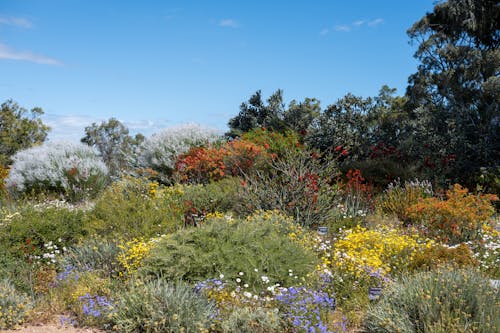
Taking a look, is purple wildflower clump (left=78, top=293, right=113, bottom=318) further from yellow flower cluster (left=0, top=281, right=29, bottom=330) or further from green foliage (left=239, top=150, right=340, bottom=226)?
green foliage (left=239, top=150, right=340, bottom=226)

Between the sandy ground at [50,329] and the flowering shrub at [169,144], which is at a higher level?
the flowering shrub at [169,144]

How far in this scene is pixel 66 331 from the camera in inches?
197

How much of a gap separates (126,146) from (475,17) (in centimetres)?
1828

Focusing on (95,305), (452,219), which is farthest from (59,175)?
(452,219)

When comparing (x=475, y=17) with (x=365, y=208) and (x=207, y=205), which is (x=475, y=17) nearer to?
(x=365, y=208)

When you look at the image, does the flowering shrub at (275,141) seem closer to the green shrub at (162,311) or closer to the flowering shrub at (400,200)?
the flowering shrub at (400,200)

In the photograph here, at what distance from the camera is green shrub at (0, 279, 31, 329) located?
16.9ft

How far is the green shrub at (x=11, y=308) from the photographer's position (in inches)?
202

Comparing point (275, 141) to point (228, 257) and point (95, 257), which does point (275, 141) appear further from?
point (228, 257)

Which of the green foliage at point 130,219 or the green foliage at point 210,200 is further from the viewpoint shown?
the green foliage at point 210,200

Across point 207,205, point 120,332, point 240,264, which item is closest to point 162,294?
point 120,332

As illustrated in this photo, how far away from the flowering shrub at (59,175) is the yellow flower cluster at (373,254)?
27.2 feet

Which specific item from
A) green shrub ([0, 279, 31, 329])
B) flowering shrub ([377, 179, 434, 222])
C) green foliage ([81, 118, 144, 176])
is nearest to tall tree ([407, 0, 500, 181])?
flowering shrub ([377, 179, 434, 222])

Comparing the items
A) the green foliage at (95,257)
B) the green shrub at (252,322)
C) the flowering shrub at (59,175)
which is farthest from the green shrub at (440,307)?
the flowering shrub at (59,175)
